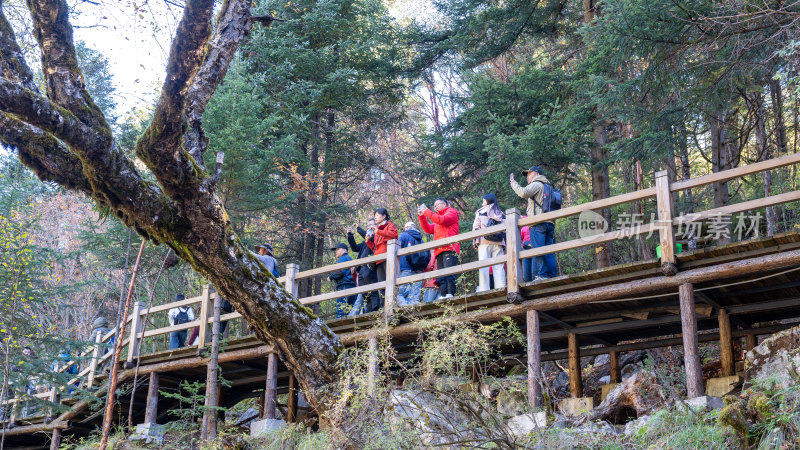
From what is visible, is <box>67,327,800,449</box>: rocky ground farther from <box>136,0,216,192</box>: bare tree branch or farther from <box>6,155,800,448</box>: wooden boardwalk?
→ <box>136,0,216,192</box>: bare tree branch

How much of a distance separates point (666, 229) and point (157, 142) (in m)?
5.88

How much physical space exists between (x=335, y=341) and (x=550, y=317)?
3.13 meters

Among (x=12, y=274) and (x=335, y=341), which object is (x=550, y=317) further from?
(x=12, y=274)

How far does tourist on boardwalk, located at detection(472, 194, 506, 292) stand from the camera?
396 inches

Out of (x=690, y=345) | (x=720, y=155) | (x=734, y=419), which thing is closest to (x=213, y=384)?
(x=690, y=345)

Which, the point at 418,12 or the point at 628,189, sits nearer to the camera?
the point at 628,189

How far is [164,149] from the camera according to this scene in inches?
295

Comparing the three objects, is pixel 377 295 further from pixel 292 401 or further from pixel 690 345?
pixel 690 345

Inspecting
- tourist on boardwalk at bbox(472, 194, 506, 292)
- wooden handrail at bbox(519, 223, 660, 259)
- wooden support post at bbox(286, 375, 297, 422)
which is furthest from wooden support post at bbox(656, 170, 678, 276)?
wooden support post at bbox(286, 375, 297, 422)

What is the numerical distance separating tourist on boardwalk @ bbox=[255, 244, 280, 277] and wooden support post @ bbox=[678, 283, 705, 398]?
6869 mm

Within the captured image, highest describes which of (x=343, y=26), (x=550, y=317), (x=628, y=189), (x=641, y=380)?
(x=343, y=26)

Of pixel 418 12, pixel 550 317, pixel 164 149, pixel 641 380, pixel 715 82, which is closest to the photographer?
pixel 164 149

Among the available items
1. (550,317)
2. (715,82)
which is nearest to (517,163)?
(715,82)

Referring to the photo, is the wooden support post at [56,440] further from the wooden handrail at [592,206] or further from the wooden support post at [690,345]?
the wooden support post at [690,345]
